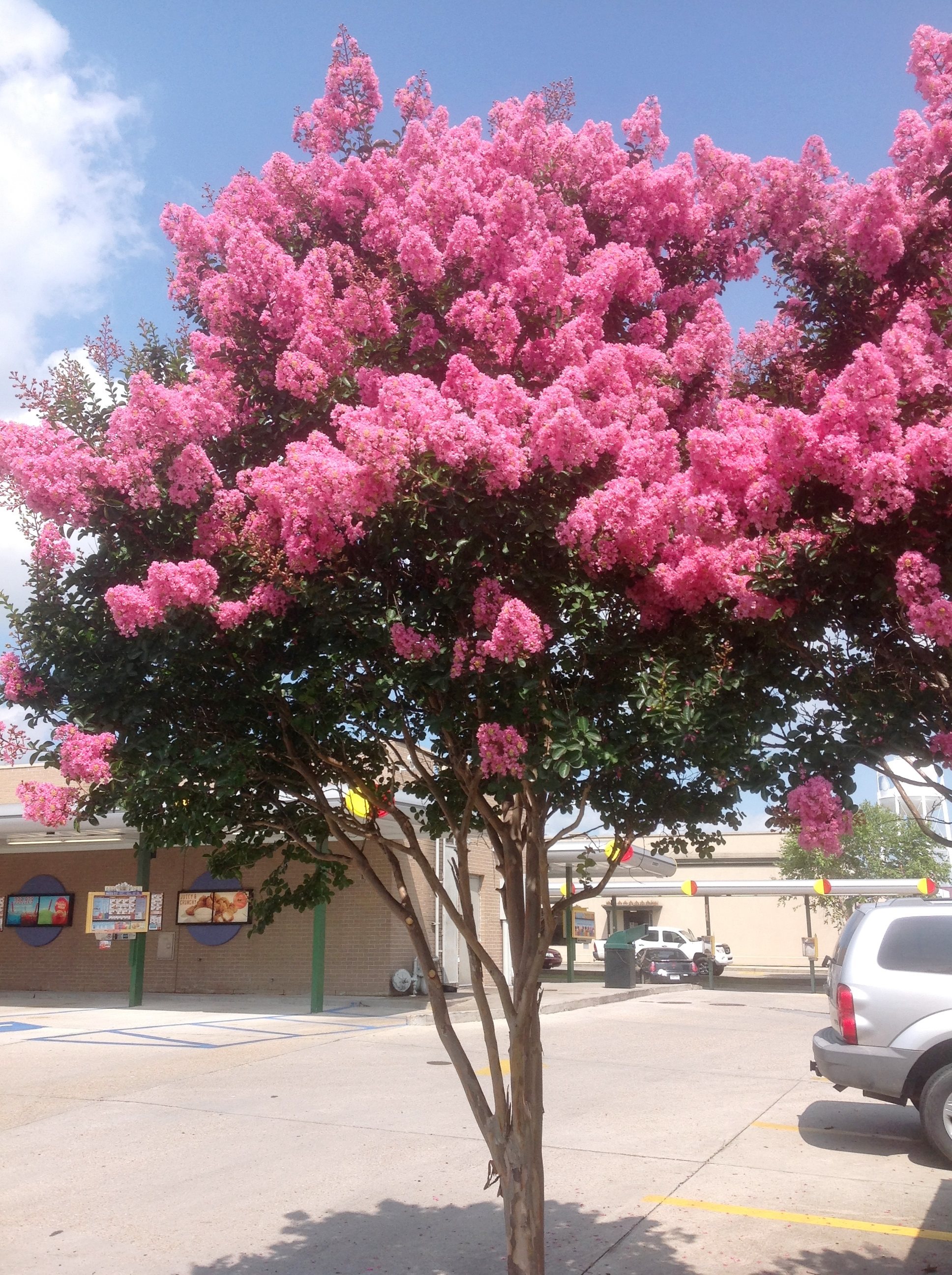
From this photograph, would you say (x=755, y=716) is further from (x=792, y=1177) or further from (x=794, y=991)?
(x=794, y=991)

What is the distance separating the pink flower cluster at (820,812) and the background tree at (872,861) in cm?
3932

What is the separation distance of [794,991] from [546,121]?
2400 cm

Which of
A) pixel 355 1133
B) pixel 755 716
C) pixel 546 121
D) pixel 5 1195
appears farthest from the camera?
pixel 355 1133

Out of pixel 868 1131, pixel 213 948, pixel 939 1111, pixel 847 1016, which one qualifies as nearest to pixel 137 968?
pixel 213 948

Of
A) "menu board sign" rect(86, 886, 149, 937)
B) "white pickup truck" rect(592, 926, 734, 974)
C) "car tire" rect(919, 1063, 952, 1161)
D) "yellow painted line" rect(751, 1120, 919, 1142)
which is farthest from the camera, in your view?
"white pickup truck" rect(592, 926, 734, 974)

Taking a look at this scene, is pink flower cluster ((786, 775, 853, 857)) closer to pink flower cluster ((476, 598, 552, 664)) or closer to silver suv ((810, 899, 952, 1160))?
pink flower cluster ((476, 598, 552, 664))

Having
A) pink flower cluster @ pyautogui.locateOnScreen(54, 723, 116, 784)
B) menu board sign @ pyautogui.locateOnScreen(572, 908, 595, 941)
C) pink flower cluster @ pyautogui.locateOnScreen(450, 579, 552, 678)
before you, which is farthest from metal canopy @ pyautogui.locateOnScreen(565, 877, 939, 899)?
pink flower cluster @ pyautogui.locateOnScreen(450, 579, 552, 678)

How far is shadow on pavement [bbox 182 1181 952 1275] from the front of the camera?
5301 millimetres

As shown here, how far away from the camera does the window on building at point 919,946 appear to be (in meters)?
8.12

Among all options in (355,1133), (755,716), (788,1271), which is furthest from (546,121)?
(355,1133)

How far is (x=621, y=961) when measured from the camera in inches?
863

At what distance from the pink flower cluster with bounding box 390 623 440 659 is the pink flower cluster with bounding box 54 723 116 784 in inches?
46.4

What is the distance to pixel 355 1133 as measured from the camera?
8.20 metres

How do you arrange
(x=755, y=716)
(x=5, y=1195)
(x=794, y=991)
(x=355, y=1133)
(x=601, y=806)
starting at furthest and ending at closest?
(x=794, y=991)
(x=355, y=1133)
(x=5, y=1195)
(x=601, y=806)
(x=755, y=716)
